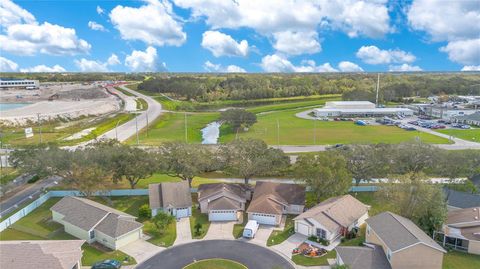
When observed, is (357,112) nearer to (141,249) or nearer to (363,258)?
(363,258)

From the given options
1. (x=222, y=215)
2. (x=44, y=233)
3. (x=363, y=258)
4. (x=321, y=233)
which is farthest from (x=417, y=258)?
(x=44, y=233)

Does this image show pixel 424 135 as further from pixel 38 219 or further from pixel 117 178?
pixel 38 219

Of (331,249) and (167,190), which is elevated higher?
(167,190)

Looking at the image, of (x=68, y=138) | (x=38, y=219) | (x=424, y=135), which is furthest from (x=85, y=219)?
(x=424, y=135)

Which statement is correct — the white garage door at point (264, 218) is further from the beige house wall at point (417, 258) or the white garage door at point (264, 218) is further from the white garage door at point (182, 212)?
the beige house wall at point (417, 258)

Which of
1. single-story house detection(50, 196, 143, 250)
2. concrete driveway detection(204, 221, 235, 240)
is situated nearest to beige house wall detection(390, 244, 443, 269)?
concrete driveway detection(204, 221, 235, 240)

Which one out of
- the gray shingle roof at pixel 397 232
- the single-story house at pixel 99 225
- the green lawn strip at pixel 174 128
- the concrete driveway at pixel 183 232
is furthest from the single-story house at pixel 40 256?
the green lawn strip at pixel 174 128
